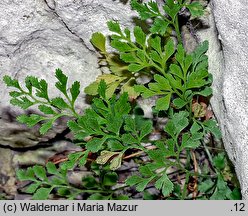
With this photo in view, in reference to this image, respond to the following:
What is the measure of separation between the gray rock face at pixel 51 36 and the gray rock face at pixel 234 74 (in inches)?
19.1

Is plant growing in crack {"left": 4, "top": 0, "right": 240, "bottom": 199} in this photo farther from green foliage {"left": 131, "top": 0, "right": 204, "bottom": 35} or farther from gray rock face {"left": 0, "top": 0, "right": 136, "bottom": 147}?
gray rock face {"left": 0, "top": 0, "right": 136, "bottom": 147}

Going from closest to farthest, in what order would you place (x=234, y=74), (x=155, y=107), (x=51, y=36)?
(x=234, y=74) < (x=155, y=107) < (x=51, y=36)

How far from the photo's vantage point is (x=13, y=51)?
7.02 ft

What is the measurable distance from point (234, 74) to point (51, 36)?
0.95 m

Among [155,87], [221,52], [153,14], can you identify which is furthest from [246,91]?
[153,14]

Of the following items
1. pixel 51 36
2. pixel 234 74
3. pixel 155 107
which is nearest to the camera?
pixel 234 74

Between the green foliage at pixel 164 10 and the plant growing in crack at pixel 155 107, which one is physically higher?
the green foliage at pixel 164 10

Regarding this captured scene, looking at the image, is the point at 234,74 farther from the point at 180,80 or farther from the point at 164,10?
the point at 164,10

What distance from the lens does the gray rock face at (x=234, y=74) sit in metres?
1.75

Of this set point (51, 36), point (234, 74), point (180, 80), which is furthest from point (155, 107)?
point (51, 36)

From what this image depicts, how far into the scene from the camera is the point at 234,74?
183cm

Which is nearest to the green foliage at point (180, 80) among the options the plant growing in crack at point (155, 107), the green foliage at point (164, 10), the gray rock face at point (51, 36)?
the plant growing in crack at point (155, 107)

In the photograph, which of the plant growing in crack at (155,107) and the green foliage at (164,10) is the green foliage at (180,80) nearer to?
the plant growing in crack at (155,107)

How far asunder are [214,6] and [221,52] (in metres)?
0.22
